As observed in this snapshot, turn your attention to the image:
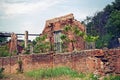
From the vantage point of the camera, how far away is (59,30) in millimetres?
26781

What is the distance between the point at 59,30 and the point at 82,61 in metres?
11.1

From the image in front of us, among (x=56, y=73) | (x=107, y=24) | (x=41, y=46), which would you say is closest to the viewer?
(x=56, y=73)

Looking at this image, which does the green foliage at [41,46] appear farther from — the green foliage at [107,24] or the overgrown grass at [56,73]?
the green foliage at [107,24]

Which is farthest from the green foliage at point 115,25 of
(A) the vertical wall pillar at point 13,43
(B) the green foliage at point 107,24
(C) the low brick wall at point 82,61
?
(C) the low brick wall at point 82,61

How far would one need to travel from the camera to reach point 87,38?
21.6 metres

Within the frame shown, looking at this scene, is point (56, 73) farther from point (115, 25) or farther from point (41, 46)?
point (115, 25)

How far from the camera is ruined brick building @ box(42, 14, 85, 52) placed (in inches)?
1004

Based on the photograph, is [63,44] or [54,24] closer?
[63,44]

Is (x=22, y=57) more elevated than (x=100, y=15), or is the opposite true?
(x=100, y=15)

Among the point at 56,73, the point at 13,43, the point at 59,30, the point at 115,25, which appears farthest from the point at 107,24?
the point at 56,73

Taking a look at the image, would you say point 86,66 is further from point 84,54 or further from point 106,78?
point 106,78

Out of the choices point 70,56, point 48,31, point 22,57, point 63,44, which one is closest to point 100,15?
point 48,31

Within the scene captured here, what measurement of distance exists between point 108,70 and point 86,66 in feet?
6.05

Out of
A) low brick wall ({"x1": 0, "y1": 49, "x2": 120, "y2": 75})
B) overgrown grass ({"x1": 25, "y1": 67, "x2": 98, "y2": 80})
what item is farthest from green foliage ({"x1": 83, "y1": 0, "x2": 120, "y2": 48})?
overgrown grass ({"x1": 25, "y1": 67, "x2": 98, "y2": 80})
